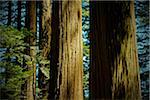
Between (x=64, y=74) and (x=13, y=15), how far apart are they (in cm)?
1468

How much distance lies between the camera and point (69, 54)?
5238mm

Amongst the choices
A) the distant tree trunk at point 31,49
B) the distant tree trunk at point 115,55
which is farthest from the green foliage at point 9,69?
the distant tree trunk at point 115,55

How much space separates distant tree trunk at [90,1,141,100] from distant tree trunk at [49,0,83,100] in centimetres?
219

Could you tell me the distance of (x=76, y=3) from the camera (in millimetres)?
5496

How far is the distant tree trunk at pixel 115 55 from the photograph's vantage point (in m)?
2.79

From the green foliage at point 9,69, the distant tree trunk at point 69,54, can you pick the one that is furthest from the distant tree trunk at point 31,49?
the distant tree trunk at point 69,54

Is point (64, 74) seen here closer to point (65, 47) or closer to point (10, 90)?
point (65, 47)

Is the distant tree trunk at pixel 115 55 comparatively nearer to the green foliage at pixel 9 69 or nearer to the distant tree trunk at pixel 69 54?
the distant tree trunk at pixel 69 54

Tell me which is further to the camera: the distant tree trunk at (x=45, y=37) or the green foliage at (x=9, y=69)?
the distant tree trunk at (x=45, y=37)

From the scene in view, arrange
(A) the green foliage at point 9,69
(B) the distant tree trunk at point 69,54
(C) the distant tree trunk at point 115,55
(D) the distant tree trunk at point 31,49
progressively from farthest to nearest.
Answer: (D) the distant tree trunk at point 31,49 → (A) the green foliage at point 9,69 → (B) the distant tree trunk at point 69,54 → (C) the distant tree trunk at point 115,55

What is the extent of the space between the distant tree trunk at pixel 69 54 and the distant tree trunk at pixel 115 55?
2186mm

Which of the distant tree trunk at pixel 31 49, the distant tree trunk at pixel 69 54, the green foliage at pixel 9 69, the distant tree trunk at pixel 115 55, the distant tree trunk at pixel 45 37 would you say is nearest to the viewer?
the distant tree trunk at pixel 115 55

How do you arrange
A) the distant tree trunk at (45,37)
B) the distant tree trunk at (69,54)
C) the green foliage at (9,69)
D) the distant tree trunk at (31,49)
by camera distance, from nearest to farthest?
1. the distant tree trunk at (69,54)
2. the green foliage at (9,69)
3. the distant tree trunk at (31,49)
4. the distant tree trunk at (45,37)

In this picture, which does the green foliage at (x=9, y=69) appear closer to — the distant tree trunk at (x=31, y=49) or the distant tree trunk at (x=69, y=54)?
the distant tree trunk at (x=31, y=49)
